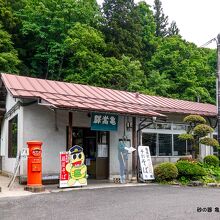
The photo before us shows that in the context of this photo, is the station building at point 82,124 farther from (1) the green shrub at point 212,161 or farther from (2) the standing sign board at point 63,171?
(1) the green shrub at point 212,161

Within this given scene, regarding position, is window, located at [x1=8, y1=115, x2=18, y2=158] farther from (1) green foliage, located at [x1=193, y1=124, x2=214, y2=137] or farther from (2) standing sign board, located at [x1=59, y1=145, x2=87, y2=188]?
(1) green foliage, located at [x1=193, y1=124, x2=214, y2=137]

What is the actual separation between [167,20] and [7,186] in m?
42.8

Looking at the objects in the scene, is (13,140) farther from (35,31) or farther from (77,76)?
(35,31)

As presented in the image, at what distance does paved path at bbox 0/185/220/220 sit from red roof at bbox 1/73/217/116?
3186mm

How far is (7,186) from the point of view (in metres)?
12.2

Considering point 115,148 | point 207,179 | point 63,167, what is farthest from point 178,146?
point 63,167

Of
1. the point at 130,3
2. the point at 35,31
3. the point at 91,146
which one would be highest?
the point at 130,3

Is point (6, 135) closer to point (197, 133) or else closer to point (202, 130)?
point (197, 133)

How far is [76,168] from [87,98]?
3.93 metres

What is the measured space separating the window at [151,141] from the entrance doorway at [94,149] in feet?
9.01

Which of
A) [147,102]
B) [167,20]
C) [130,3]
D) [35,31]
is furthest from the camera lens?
[167,20]

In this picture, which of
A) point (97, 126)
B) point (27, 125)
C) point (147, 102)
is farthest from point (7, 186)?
point (147, 102)

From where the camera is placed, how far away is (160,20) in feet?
165

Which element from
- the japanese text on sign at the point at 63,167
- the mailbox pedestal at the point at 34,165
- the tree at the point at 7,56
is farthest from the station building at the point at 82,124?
the tree at the point at 7,56
